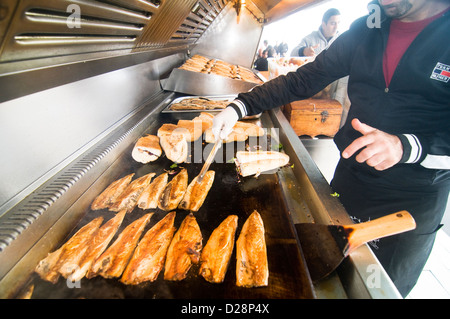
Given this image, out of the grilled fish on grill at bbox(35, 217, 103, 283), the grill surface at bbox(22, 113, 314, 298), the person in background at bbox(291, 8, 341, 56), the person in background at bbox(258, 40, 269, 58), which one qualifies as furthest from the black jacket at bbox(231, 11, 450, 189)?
the person in background at bbox(258, 40, 269, 58)

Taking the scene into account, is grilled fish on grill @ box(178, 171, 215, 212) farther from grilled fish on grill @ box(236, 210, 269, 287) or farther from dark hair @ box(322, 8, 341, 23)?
dark hair @ box(322, 8, 341, 23)

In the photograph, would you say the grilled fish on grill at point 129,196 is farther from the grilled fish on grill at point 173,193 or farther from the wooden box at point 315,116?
the wooden box at point 315,116

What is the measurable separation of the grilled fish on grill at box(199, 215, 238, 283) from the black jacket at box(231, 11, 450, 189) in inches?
55.7

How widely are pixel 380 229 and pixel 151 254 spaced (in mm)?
1531

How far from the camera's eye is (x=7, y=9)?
776mm

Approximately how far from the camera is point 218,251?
4.69 ft

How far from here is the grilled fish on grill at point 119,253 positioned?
4.31 ft

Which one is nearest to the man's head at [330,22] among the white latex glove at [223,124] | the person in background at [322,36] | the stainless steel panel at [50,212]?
the person in background at [322,36]

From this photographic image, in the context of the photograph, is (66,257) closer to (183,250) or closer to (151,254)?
(151,254)

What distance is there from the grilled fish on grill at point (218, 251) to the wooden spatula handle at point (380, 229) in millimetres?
780

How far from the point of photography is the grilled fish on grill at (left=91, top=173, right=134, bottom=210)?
1.71m

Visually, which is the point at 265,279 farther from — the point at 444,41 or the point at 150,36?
the point at 150,36
